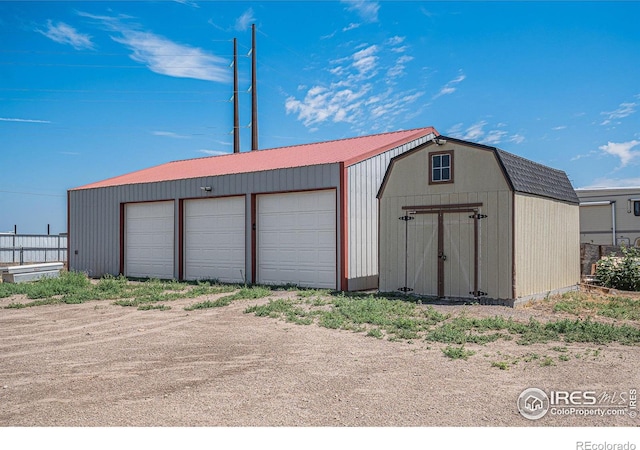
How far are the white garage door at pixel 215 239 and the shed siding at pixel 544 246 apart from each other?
26.5 ft

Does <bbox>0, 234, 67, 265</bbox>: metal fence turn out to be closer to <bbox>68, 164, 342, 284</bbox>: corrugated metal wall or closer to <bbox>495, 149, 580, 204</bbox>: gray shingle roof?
<bbox>68, 164, 342, 284</bbox>: corrugated metal wall

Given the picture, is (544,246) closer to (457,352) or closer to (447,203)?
(447,203)

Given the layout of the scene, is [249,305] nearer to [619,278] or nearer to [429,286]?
[429,286]

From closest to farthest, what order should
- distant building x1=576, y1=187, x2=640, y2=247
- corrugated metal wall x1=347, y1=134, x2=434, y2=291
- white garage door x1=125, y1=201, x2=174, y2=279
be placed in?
corrugated metal wall x1=347, y1=134, x2=434, y2=291
white garage door x1=125, y1=201, x2=174, y2=279
distant building x1=576, y1=187, x2=640, y2=247

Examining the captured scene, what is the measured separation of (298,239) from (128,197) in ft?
25.2

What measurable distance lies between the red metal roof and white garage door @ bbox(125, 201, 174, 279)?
1.07m

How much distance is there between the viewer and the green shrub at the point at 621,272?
50.0 feet

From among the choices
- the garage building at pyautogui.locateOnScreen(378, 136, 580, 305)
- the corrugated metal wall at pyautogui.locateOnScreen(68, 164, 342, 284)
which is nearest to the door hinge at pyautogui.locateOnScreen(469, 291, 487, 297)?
the garage building at pyautogui.locateOnScreen(378, 136, 580, 305)

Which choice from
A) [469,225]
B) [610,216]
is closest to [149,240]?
[469,225]

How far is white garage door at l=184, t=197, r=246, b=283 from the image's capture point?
16.9 m

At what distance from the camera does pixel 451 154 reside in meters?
12.4

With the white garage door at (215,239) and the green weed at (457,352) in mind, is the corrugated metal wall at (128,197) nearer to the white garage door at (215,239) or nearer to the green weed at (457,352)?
the white garage door at (215,239)

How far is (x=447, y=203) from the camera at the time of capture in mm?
12438

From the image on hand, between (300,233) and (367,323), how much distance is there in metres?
6.47
